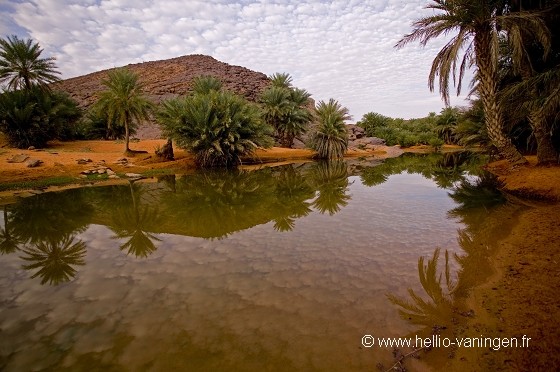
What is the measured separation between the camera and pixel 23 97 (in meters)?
20.7

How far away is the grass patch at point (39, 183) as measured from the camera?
10.8 metres

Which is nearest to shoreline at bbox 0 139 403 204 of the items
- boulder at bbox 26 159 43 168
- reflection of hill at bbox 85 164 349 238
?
boulder at bbox 26 159 43 168

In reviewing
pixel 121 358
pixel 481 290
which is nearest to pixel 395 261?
pixel 481 290

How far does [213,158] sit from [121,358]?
16.0 meters

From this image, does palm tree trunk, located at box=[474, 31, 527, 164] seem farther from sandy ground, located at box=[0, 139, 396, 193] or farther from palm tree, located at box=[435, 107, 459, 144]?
palm tree, located at box=[435, 107, 459, 144]

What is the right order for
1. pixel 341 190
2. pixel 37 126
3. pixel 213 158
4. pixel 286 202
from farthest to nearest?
1. pixel 37 126
2. pixel 213 158
3. pixel 341 190
4. pixel 286 202

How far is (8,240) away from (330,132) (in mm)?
21587

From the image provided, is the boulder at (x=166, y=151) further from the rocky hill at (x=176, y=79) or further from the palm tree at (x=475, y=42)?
the rocky hill at (x=176, y=79)

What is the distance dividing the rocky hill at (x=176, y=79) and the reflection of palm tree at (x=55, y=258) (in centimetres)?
3593

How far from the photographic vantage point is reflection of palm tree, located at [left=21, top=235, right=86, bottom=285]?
4.18 metres

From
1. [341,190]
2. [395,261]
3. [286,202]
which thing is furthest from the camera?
[341,190]

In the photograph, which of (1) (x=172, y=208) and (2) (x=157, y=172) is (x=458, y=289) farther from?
(2) (x=157, y=172)

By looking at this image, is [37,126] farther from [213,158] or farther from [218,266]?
[218,266]

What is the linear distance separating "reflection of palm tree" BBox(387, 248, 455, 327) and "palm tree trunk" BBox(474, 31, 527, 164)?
11028 millimetres
